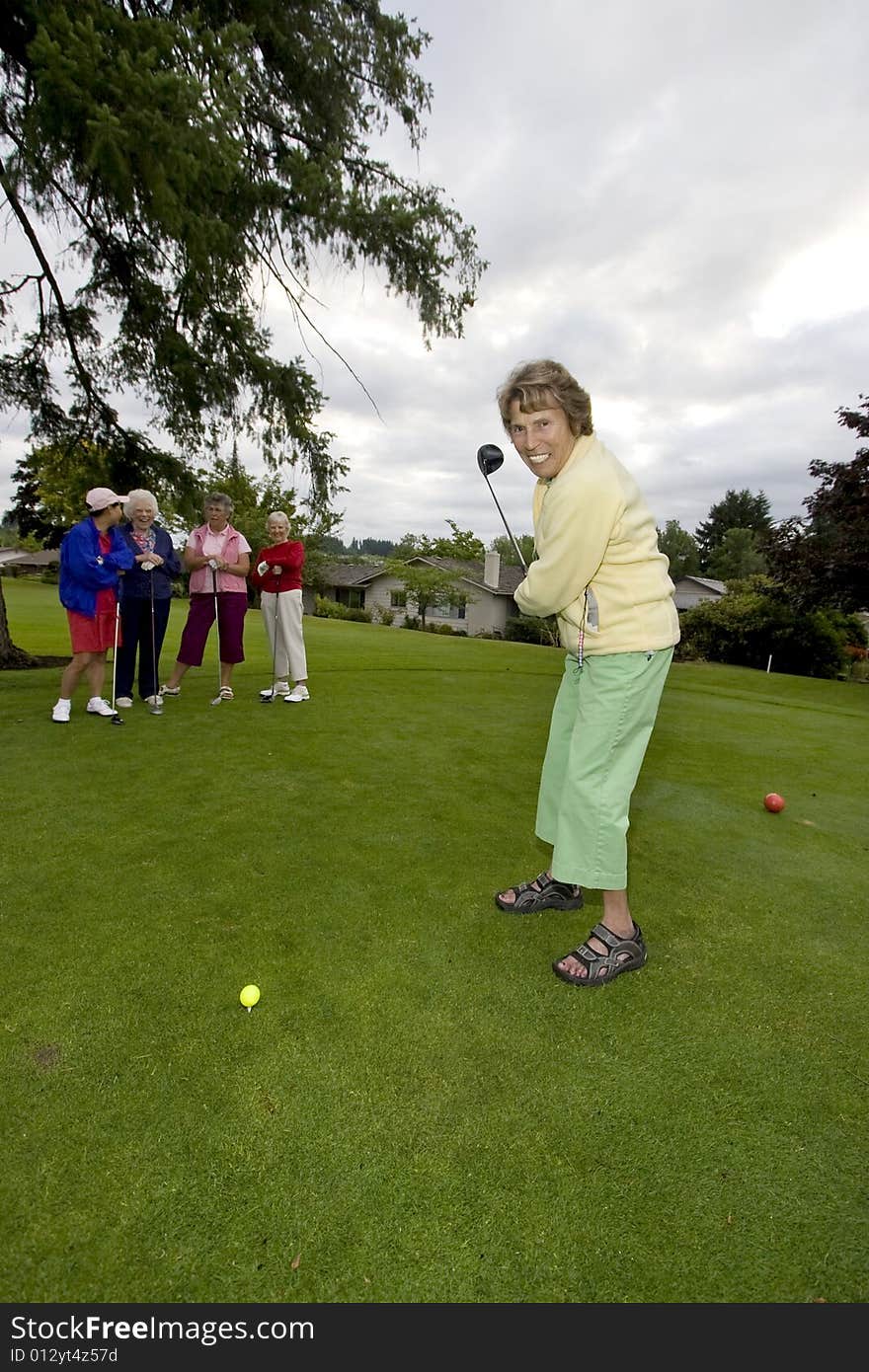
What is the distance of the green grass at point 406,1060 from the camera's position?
131cm

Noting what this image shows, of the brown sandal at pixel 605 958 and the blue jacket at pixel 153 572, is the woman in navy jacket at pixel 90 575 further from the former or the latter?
the brown sandal at pixel 605 958

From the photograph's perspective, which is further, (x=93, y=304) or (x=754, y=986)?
(x=93, y=304)

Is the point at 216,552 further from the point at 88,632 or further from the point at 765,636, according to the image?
the point at 765,636

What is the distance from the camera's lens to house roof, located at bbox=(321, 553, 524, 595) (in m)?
45.5

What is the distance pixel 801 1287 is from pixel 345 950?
1484 millimetres

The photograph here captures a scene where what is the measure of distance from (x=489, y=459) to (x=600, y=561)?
1284mm

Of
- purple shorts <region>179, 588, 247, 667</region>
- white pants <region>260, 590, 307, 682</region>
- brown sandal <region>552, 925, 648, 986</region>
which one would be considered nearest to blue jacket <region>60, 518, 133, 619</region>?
purple shorts <region>179, 588, 247, 667</region>

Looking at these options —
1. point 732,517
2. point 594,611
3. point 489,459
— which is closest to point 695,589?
point 732,517

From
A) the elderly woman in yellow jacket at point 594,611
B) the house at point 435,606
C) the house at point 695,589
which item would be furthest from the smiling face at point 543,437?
the house at point 695,589

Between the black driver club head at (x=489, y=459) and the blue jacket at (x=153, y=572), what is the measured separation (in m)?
3.80

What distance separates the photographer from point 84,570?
5293mm

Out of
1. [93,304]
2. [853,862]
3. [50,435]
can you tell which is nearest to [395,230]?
[93,304]

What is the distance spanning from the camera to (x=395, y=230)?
22.2ft
